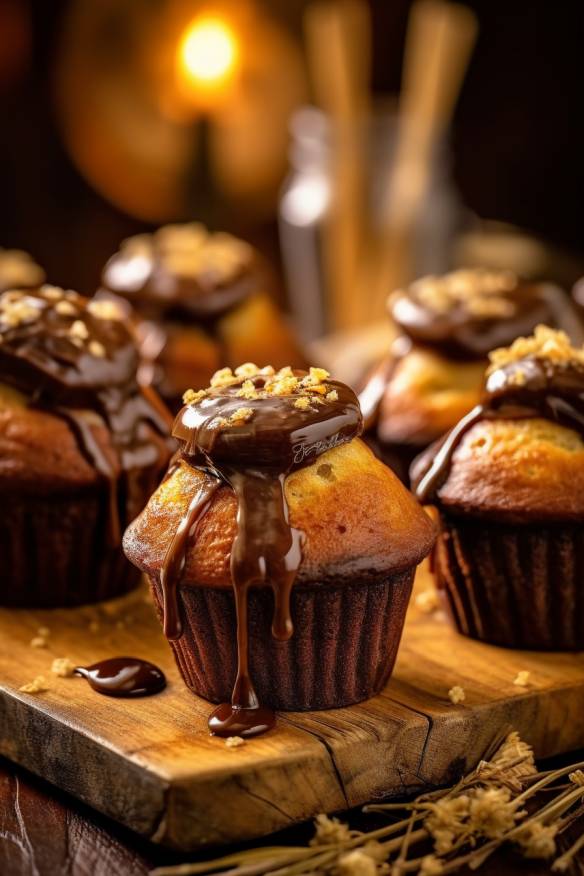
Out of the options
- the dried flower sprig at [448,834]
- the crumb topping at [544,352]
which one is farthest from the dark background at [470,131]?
the dried flower sprig at [448,834]

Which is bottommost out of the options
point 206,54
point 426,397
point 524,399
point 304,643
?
point 304,643

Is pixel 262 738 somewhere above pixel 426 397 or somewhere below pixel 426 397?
below

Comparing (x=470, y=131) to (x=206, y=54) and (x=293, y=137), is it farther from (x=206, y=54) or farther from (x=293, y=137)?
(x=206, y=54)

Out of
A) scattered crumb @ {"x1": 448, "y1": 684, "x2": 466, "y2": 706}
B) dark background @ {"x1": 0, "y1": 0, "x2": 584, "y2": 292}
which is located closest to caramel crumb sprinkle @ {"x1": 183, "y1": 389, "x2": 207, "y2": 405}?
scattered crumb @ {"x1": 448, "y1": 684, "x2": 466, "y2": 706}

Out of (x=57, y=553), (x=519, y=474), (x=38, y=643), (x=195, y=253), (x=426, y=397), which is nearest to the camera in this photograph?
(x=519, y=474)

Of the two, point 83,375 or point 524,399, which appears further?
point 83,375

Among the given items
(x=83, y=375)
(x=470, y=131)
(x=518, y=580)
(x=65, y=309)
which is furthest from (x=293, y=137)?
(x=518, y=580)

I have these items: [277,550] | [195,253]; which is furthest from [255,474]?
[195,253]

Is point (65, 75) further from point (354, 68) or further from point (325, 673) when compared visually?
point (325, 673)

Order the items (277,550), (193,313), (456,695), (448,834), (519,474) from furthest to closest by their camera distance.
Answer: (193,313) → (519,474) → (456,695) → (277,550) → (448,834)
